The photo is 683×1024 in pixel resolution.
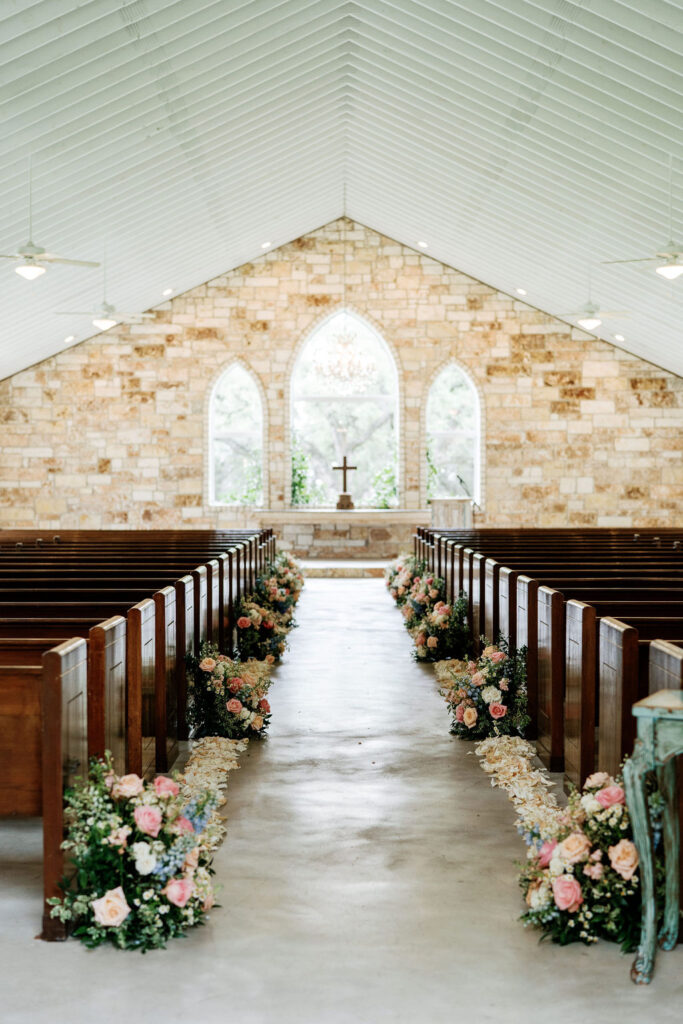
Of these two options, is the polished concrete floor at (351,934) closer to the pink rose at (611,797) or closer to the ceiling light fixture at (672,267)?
the pink rose at (611,797)

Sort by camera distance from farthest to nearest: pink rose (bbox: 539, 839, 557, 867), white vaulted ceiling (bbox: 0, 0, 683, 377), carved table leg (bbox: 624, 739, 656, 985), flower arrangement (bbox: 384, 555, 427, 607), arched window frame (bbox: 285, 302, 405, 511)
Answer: arched window frame (bbox: 285, 302, 405, 511)
flower arrangement (bbox: 384, 555, 427, 607)
white vaulted ceiling (bbox: 0, 0, 683, 377)
pink rose (bbox: 539, 839, 557, 867)
carved table leg (bbox: 624, 739, 656, 985)

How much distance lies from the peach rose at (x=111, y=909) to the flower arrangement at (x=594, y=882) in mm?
1176

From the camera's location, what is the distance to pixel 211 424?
52.6 ft

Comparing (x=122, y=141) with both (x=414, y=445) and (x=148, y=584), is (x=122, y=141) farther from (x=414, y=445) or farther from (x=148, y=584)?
(x=414, y=445)

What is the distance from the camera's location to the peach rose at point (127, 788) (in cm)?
314

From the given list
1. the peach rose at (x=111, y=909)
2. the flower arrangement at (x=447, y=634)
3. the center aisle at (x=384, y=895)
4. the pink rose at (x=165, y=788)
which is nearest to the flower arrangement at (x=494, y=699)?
the center aisle at (x=384, y=895)

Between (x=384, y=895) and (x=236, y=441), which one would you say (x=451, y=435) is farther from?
(x=384, y=895)

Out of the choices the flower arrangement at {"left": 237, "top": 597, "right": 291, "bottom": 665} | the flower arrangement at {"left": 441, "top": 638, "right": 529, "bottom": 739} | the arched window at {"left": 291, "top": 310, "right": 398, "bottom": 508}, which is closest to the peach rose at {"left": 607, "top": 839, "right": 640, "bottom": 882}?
the flower arrangement at {"left": 441, "top": 638, "right": 529, "bottom": 739}

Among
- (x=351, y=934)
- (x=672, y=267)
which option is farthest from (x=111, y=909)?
(x=672, y=267)

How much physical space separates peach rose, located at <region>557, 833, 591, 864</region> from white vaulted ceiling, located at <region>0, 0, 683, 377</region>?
16.3ft

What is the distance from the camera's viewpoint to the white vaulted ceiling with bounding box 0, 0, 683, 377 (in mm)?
7012

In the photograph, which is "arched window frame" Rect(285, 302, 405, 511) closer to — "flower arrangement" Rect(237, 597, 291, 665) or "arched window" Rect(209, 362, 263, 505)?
"arched window" Rect(209, 362, 263, 505)

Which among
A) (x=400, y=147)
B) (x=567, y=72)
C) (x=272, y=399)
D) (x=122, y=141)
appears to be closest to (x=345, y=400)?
(x=272, y=399)

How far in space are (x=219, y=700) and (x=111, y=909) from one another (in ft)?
7.68
